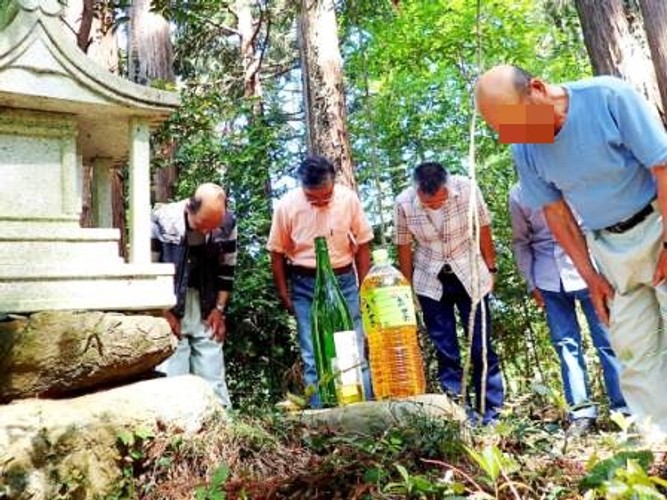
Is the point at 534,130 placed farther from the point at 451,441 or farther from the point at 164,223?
the point at 164,223

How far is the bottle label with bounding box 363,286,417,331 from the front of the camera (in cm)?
272

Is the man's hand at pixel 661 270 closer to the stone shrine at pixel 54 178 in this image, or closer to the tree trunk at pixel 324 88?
the stone shrine at pixel 54 178

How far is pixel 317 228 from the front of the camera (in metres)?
4.14

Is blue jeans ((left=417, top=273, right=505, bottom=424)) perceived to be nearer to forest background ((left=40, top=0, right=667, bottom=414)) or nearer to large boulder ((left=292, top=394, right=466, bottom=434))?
forest background ((left=40, top=0, right=667, bottom=414))

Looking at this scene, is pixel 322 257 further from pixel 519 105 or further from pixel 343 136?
pixel 343 136

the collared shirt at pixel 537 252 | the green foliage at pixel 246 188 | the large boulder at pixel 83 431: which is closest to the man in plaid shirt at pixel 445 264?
the collared shirt at pixel 537 252

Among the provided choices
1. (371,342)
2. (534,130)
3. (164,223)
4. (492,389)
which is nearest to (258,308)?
(164,223)

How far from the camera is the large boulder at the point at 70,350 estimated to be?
2.35 m

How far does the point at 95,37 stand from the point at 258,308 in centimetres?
257

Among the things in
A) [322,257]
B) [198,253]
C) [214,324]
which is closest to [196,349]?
[214,324]

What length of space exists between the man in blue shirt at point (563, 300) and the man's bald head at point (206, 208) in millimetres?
1629

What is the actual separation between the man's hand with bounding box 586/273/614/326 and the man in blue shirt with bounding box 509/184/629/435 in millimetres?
805

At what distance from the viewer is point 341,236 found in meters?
4.12

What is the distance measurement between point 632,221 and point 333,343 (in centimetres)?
128
